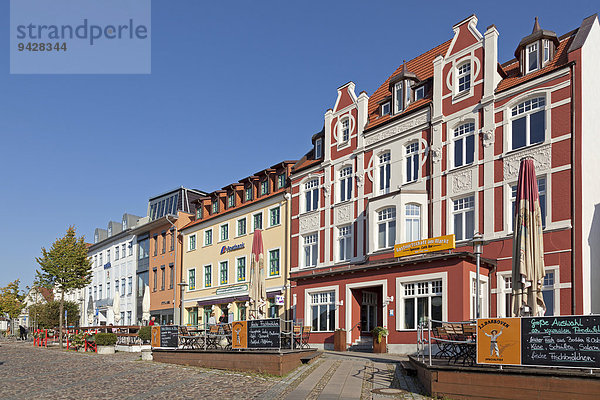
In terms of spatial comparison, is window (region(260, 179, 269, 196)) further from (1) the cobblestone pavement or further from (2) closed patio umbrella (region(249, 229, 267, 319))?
(1) the cobblestone pavement

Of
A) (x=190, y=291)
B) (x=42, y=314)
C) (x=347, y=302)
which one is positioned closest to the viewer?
(x=347, y=302)

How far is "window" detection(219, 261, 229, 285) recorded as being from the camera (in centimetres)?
4400

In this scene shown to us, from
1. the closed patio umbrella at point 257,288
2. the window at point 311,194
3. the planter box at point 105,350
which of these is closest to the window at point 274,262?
the window at point 311,194

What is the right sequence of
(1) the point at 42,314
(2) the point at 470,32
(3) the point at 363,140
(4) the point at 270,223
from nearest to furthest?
1. (2) the point at 470,32
2. (3) the point at 363,140
3. (4) the point at 270,223
4. (1) the point at 42,314

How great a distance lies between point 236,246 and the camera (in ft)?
141

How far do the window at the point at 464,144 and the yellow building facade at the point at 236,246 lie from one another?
1307cm

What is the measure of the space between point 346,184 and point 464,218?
8.09 metres

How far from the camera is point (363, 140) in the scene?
32188 millimetres

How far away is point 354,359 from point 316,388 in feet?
24.2

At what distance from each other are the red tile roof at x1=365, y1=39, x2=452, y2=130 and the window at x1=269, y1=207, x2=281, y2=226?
9384mm

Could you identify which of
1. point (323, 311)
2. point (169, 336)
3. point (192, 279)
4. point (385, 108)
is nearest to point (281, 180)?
point (385, 108)

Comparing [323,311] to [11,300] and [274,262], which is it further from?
[11,300]

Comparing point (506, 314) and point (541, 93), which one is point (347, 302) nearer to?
point (506, 314)

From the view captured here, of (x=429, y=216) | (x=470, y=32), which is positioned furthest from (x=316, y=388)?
(x=470, y=32)
